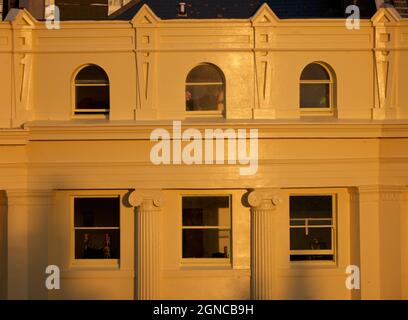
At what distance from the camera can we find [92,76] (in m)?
24.1

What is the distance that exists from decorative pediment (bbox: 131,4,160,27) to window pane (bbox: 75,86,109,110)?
193cm

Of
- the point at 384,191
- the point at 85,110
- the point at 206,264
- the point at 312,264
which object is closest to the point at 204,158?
the point at 206,264

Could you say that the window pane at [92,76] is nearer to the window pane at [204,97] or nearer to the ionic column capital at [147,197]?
the window pane at [204,97]

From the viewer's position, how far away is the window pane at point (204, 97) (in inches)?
950

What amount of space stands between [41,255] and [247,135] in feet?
19.7

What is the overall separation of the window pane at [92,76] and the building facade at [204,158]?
4 centimetres

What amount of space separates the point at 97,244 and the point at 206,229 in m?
2.85

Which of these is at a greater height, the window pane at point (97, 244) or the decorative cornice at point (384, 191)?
the decorative cornice at point (384, 191)

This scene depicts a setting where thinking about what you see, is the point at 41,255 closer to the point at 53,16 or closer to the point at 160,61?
the point at 160,61

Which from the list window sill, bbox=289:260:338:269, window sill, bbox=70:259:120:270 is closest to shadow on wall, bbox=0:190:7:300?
window sill, bbox=70:259:120:270

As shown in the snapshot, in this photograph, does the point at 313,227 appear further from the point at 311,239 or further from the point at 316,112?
the point at 316,112

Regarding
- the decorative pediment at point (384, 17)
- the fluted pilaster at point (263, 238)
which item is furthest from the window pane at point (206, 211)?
the decorative pediment at point (384, 17)

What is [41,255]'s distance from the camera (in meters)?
23.6
